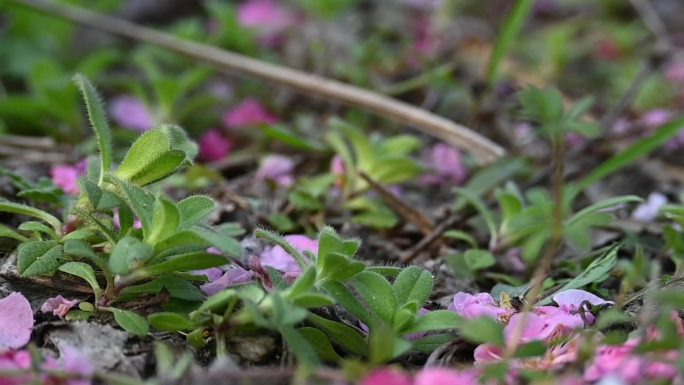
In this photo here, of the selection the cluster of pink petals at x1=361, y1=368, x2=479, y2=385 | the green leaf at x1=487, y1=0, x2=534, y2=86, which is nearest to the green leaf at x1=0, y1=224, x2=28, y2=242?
the cluster of pink petals at x1=361, y1=368, x2=479, y2=385

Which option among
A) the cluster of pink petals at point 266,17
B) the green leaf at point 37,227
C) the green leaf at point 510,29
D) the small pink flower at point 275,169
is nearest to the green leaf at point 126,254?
the green leaf at point 37,227

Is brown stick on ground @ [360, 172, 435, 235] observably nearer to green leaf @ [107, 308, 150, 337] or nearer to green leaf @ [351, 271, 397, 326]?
green leaf @ [351, 271, 397, 326]

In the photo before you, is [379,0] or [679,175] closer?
[679,175]

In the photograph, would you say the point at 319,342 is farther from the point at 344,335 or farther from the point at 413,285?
the point at 413,285

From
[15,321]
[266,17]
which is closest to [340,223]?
[15,321]

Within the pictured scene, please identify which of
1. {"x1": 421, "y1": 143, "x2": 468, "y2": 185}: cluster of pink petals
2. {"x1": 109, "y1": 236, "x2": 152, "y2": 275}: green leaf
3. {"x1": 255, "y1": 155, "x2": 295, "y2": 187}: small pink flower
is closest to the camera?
{"x1": 109, "y1": 236, "x2": 152, "y2": 275}: green leaf

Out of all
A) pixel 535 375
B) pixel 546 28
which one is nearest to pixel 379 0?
pixel 546 28

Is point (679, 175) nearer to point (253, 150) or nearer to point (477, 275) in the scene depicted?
point (477, 275)
